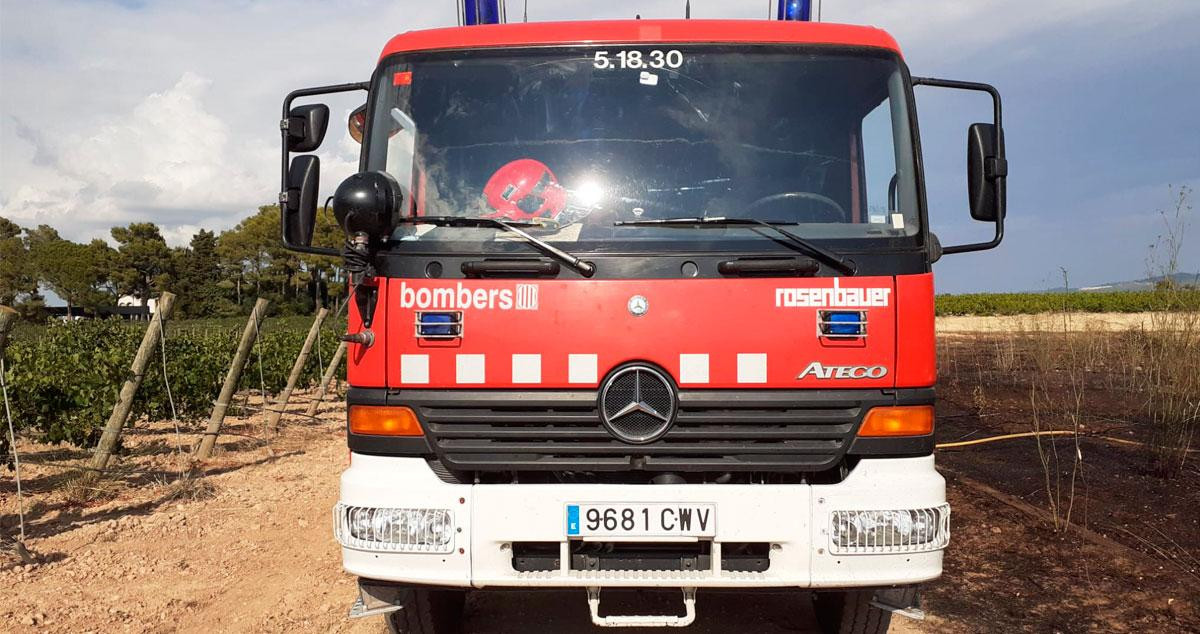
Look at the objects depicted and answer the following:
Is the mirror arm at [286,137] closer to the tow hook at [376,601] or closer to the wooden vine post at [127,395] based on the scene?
the tow hook at [376,601]

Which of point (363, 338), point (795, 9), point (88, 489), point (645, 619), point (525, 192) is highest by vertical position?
point (795, 9)

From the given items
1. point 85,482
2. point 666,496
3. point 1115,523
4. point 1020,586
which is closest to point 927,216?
point 666,496

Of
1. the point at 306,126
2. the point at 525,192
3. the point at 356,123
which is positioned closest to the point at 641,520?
the point at 525,192

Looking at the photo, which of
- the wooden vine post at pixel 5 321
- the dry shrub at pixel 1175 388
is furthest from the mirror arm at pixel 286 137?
the dry shrub at pixel 1175 388

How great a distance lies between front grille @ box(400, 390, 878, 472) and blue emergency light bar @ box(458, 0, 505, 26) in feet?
6.76

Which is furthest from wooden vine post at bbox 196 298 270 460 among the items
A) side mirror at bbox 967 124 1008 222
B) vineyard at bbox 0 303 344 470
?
side mirror at bbox 967 124 1008 222

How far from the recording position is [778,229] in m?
3.26

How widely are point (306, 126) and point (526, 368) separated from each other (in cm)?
146

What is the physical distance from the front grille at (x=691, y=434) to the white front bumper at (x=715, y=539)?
9cm

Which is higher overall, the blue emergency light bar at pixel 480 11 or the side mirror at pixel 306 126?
the blue emergency light bar at pixel 480 11

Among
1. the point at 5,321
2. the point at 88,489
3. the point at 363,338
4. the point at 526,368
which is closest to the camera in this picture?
the point at 526,368

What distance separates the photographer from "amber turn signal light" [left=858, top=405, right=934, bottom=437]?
3127mm

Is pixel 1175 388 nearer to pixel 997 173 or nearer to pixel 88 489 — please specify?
pixel 997 173

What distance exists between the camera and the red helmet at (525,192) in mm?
3355
